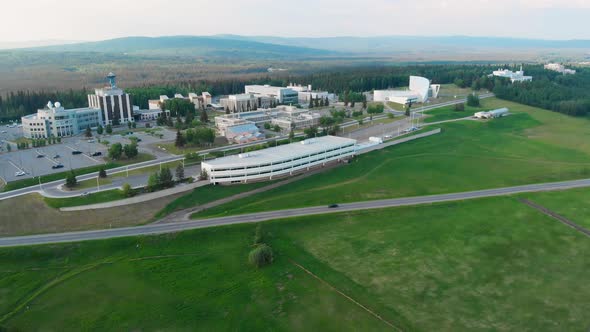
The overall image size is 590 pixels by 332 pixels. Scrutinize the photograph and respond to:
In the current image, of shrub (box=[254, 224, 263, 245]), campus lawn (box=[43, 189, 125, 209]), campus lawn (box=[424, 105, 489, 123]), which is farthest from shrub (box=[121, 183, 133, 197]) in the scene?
campus lawn (box=[424, 105, 489, 123])

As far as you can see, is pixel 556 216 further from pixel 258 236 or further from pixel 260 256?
pixel 260 256

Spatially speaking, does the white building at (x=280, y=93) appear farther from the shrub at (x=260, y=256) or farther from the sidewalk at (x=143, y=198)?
the shrub at (x=260, y=256)

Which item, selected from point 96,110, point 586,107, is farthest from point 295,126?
point 586,107

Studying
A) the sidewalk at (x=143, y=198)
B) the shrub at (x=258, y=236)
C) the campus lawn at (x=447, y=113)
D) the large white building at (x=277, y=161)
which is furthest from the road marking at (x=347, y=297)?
the campus lawn at (x=447, y=113)

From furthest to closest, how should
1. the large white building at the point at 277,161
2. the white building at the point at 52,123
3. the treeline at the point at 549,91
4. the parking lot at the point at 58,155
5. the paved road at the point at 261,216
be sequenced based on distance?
the treeline at the point at 549,91 → the white building at the point at 52,123 → the parking lot at the point at 58,155 → the large white building at the point at 277,161 → the paved road at the point at 261,216

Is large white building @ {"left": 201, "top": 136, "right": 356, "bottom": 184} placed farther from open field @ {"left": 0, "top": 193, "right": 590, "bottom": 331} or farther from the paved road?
open field @ {"left": 0, "top": 193, "right": 590, "bottom": 331}

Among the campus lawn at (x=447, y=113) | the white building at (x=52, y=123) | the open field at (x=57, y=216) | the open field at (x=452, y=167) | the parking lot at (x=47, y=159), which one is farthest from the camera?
the campus lawn at (x=447, y=113)
